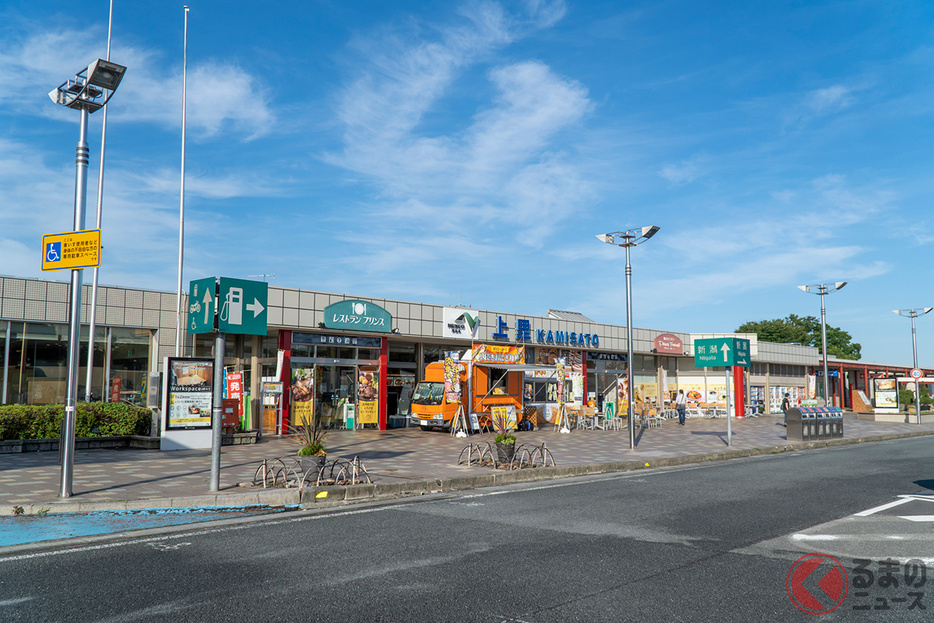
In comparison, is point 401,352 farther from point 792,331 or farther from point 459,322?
point 792,331

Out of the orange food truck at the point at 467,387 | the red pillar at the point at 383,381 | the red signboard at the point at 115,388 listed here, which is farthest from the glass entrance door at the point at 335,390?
the red signboard at the point at 115,388

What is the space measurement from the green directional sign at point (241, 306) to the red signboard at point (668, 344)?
32.9 meters

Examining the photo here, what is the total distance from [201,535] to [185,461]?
802cm

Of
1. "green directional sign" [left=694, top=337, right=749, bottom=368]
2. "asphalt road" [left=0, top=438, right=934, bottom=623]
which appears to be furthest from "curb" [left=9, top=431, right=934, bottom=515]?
"green directional sign" [left=694, top=337, right=749, bottom=368]

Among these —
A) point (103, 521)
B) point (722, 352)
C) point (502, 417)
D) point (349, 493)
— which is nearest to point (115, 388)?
point (502, 417)

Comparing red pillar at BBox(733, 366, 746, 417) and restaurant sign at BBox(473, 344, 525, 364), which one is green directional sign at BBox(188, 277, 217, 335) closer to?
restaurant sign at BBox(473, 344, 525, 364)

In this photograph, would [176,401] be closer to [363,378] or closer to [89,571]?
[363,378]

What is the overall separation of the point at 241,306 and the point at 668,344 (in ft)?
113

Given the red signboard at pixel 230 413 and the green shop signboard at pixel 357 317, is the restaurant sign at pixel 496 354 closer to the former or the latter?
the green shop signboard at pixel 357 317

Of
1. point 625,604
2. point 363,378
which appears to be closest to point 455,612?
point 625,604

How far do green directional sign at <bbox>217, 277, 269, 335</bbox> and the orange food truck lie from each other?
14581 millimetres

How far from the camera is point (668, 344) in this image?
137ft

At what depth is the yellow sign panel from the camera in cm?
1019

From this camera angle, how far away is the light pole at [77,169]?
10188 millimetres
